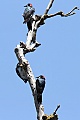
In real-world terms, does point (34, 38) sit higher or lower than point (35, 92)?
higher

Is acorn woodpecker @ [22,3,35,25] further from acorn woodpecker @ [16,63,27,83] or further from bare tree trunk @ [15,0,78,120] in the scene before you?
acorn woodpecker @ [16,63,27,83]

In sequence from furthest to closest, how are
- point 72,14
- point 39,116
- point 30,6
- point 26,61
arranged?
point 30,6, point 72,14, point 26,61, point 39,116

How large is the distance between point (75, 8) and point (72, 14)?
163mm

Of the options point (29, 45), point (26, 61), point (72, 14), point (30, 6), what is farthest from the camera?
point (30, 6)

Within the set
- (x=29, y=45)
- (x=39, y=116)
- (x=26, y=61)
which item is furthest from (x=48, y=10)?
(x=39, y=116)

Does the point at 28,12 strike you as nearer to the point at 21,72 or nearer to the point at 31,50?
the point at 31,50

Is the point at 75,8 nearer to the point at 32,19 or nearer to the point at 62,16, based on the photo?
the point at 62,16

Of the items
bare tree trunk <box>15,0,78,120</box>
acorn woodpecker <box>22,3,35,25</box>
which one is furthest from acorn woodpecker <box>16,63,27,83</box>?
acorn woodpecker <box>22,3,35,25</box>

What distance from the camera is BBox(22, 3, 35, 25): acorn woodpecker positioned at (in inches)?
337

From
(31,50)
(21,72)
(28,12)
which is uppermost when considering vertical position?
(28,12)

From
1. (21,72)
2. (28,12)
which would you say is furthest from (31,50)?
(28,12)

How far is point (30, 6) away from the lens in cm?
930

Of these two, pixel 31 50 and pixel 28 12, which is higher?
pixel 28 12

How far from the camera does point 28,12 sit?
8.82m
